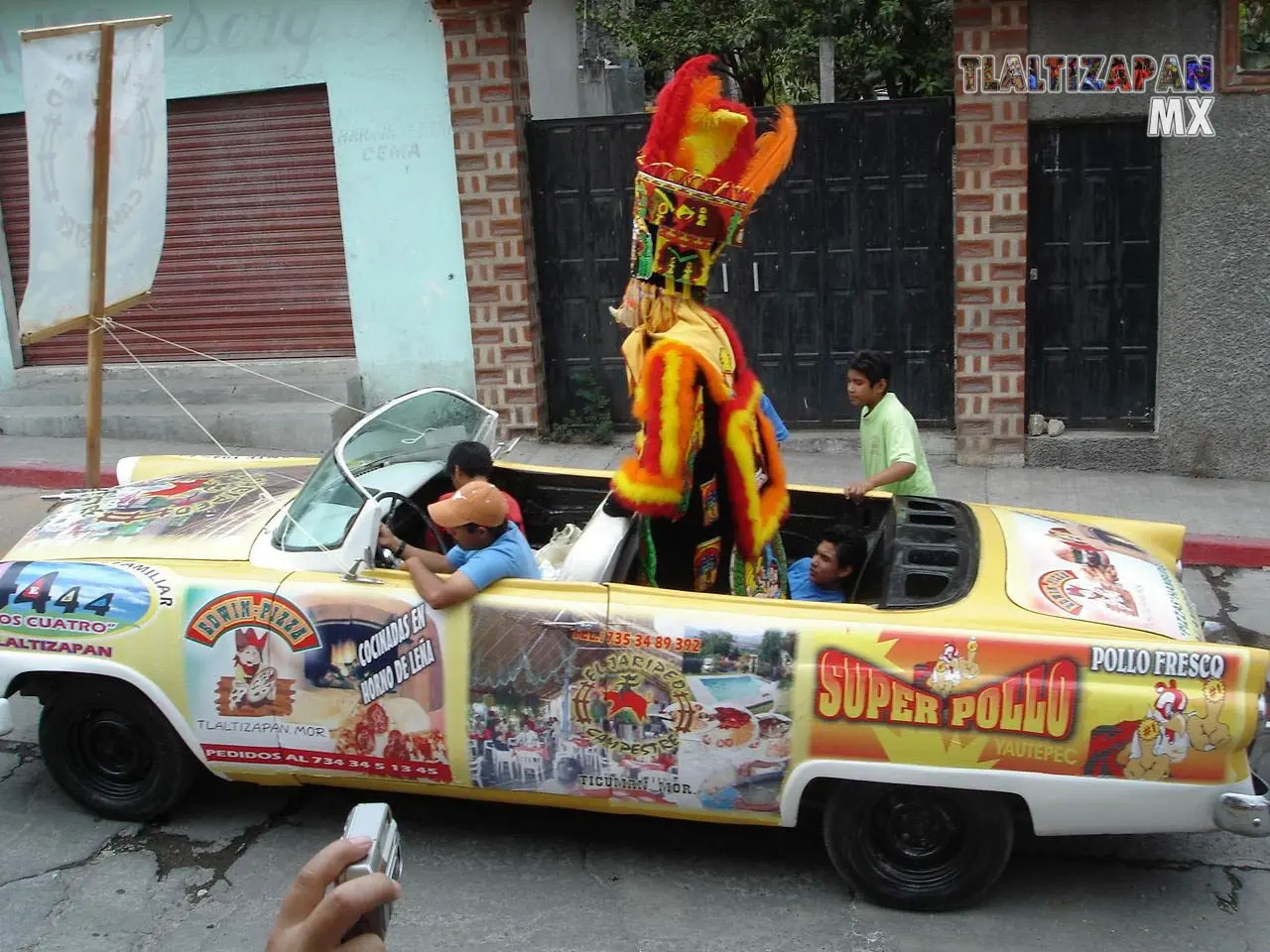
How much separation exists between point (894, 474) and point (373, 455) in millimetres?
2081

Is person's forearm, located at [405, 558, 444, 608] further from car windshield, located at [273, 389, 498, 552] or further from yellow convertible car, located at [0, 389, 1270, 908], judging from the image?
car windshield, located at [273, 389, 498, 552]

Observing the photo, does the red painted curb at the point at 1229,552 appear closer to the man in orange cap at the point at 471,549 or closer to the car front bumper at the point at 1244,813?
the car front bumper at the point at 1244,813

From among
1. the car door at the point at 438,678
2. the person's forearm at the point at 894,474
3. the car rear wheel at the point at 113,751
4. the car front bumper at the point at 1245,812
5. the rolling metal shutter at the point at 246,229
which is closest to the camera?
the car front bumper at the point at 1245,812

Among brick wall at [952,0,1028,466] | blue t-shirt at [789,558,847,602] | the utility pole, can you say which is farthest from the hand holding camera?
the utility pole

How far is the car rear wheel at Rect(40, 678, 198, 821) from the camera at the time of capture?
4594mm

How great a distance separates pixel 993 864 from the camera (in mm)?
4117

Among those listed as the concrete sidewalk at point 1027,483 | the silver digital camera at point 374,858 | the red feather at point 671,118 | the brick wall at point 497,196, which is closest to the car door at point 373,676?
the red feather at point 671,118

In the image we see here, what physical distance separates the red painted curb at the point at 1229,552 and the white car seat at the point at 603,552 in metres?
4.34

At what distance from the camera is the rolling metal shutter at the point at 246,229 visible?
32.8 ft

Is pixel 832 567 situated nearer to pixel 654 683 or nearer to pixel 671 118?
pixel 654 683

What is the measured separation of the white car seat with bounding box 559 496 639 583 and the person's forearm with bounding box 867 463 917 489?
1.25 meters

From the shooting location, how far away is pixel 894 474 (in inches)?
215

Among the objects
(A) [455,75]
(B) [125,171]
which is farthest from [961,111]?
(B) [125,171]

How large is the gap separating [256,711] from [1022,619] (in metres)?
2.45
